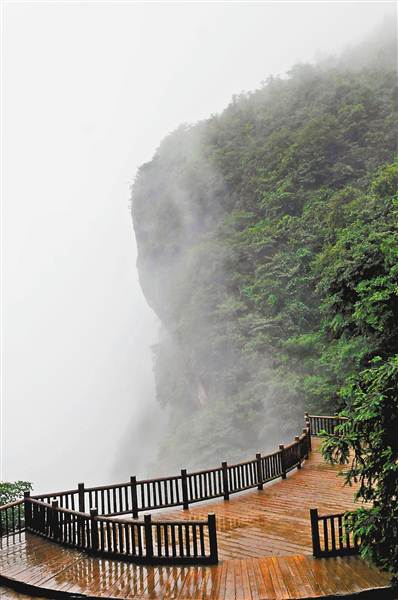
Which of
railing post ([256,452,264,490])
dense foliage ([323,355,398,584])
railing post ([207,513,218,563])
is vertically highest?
dense foliage ([323,355,398,584])

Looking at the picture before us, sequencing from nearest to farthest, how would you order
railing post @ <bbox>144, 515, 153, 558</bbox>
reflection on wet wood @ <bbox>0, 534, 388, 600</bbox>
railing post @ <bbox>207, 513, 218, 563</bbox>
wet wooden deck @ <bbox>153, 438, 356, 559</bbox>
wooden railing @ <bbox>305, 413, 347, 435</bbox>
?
reflection on wet wood @ <bbox>0, 534, 388, 600</bbox>, railing post @ <bbox>207, 513, 218, 563</bbox>, railing post @ <bbox>144, 515, 153, 558</bbox>, wet wooden deck @ <bbox>153, 438, 356, 559</bbox>, wooden railing @ <bbox>305, 413, 347, 435</bbox>

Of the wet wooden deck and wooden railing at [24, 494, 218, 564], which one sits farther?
the wet wooden deck

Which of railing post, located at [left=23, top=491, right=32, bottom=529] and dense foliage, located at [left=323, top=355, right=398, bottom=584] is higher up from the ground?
dense foliage, located at [left=323, top=355, right=398, bottom=584]

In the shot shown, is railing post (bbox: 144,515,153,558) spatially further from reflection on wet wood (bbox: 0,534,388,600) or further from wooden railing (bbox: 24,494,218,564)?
reflection on wet wood (bbox: 0,534,388,600)

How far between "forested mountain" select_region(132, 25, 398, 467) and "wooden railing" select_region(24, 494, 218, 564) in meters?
7.91

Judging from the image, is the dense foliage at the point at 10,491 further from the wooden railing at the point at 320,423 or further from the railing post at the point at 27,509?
the wooden railing at the point at 320,423

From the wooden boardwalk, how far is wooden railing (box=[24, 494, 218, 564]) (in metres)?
0.14

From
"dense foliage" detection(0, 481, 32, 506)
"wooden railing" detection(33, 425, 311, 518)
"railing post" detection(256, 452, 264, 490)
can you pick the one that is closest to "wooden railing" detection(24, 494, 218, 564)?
"wooden railing" detection(33, 425, 311, 518)

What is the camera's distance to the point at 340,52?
148 ft

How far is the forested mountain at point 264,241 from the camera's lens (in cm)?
2366

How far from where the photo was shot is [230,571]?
6.52 metres

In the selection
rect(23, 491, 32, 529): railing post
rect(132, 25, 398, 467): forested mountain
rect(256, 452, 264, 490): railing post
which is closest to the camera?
rect(23, 491, 32, 529): railing post

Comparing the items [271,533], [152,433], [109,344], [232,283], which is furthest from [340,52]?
[109,344]

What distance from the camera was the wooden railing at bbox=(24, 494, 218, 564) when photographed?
6855 millimetres
